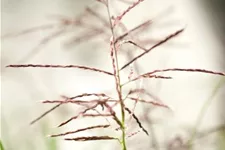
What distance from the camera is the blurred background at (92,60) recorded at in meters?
0.86

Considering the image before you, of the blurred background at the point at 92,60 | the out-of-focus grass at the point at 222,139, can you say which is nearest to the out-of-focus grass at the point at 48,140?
the blurred background at the point at 92,60

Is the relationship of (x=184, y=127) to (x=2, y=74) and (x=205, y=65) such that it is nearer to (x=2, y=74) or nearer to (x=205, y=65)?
(x=205, y=65)

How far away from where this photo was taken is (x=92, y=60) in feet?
3.01

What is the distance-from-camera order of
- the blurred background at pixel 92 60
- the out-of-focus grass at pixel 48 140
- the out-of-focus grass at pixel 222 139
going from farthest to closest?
the blurred background at pixel 92 60
the out-of-focus grass at pixel 222 139
the out-of-focus grass at pixel 48 140

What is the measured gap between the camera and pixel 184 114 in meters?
0.95

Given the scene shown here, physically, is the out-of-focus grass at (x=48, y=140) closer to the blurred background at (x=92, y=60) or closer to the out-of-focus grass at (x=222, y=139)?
the blurred background at (x=92, y=60)

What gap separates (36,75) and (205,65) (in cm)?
35

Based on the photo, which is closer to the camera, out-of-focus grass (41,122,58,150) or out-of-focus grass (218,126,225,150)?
out-of-focus grass (41,122,58,150)

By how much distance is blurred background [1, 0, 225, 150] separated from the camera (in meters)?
0.86

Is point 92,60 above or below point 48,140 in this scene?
above

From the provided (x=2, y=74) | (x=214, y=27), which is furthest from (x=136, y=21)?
(x=2, y=74)

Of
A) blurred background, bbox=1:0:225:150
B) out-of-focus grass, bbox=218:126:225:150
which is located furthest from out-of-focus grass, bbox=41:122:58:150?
out-of-focus grass, bbox=218:126:225:150

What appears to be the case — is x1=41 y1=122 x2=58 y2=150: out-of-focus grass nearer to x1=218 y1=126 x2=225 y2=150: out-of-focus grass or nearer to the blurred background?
the blurred background

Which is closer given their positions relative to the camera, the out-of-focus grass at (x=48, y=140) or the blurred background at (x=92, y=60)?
the out-of-focus grass at (x=48, y=140)
